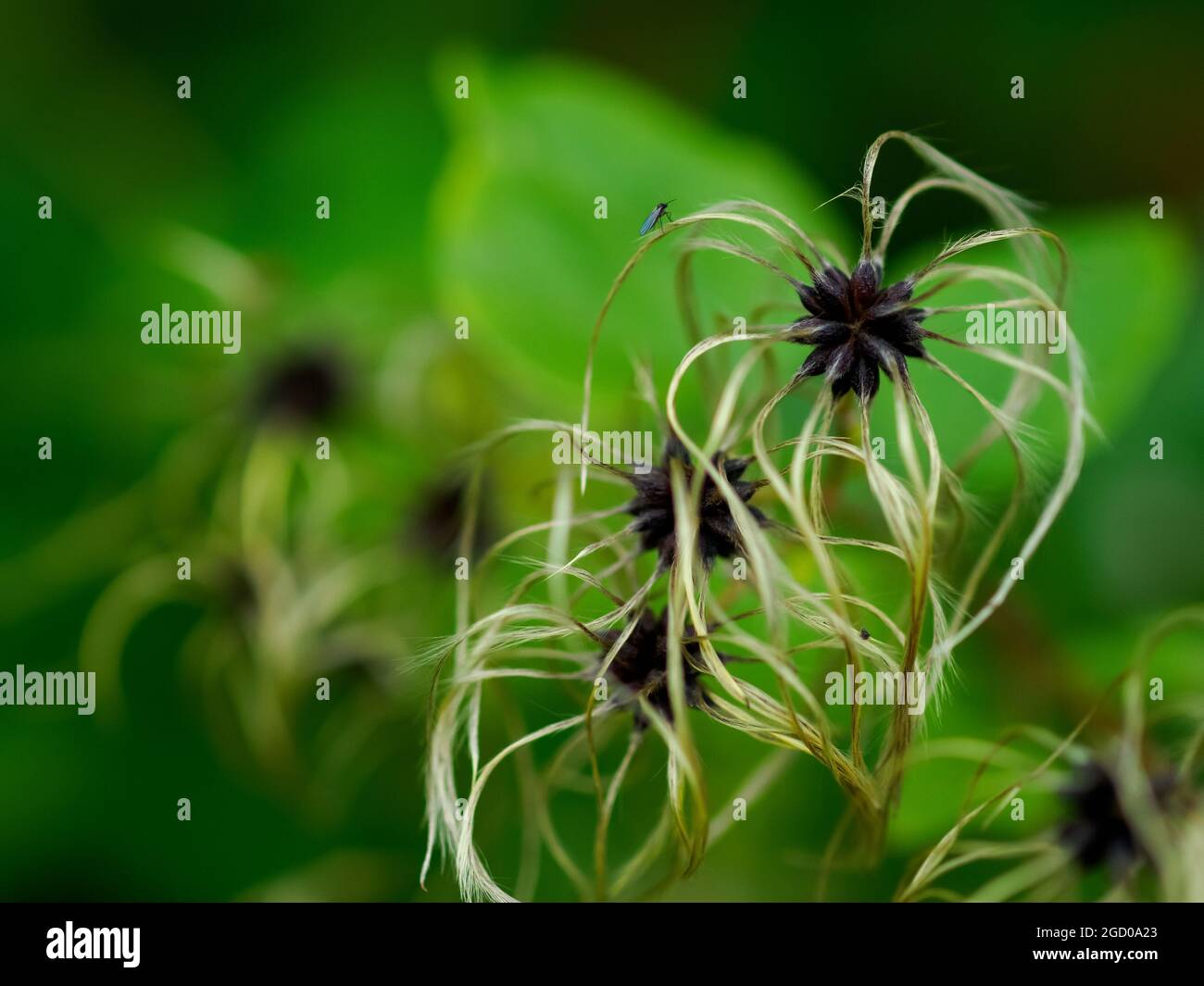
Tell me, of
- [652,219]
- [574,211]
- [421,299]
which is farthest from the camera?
[421,299]

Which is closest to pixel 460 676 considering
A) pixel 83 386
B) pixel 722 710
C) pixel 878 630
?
pixel 722 710

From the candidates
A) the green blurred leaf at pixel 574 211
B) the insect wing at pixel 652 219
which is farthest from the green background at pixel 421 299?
the insect wing at pixel 652 219

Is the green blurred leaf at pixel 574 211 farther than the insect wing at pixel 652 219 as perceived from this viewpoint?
Yes

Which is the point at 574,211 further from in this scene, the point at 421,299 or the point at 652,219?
the point at 652,219

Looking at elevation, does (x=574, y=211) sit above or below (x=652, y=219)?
above

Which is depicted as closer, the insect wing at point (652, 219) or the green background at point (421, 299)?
the insect wing at point (652, 219)

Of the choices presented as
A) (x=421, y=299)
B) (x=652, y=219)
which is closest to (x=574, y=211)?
(x=421, y=299)

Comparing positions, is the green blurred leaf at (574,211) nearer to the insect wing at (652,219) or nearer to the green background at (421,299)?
the green background at (421,299)

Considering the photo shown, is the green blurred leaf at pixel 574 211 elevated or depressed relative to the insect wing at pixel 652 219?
elevated

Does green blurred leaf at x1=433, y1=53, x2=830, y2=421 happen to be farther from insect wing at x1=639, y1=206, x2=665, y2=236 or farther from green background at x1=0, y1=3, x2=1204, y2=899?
insect wing at x1=639, y1=206, x2=665, y2=236

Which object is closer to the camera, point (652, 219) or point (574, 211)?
point (652, 219)
